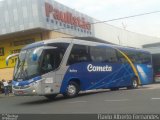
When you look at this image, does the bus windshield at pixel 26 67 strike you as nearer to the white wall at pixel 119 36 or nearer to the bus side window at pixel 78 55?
the bus side window at pixel 78 55

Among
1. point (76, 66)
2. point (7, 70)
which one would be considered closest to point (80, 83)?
point (76, 66)

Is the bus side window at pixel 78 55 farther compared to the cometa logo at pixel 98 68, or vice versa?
the cometa logo at pixel 98 68

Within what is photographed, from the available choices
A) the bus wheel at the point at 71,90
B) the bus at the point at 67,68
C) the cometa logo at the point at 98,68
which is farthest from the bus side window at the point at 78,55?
the bus wheel at the point at 71,90

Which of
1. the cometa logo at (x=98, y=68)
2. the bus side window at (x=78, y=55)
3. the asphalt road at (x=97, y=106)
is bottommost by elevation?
the asphalt road at (x=97, y=106)

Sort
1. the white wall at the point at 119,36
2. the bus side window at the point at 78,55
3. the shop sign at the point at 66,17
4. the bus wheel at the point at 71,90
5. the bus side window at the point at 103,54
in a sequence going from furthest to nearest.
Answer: the white wall at the point at 119,36 → the shop sign at the point at 66,17 → the bus side window at the point at 103,54 → the bus side window at the point at 78,55 → the bus wheel at the point at 71,90

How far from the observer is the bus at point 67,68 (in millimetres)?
16578

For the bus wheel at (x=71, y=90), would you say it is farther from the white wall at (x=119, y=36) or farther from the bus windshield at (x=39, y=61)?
the white wall at (x=119, y=36)

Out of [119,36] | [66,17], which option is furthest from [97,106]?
[119,36]

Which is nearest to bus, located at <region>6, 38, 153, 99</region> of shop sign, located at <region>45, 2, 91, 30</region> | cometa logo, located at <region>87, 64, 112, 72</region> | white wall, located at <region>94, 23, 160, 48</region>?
cometa logo, located at <region>87, 64, 112, 72</region>

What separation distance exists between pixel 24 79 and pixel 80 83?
3523 mm

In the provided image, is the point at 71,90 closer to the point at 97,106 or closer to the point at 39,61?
the point at 39,61

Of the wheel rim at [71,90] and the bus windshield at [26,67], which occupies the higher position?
the bus windshield at [26,67]

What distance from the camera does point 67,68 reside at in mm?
17906

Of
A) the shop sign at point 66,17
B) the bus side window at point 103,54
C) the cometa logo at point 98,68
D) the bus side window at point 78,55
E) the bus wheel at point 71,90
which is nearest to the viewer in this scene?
the bus wheel at point 71,90
